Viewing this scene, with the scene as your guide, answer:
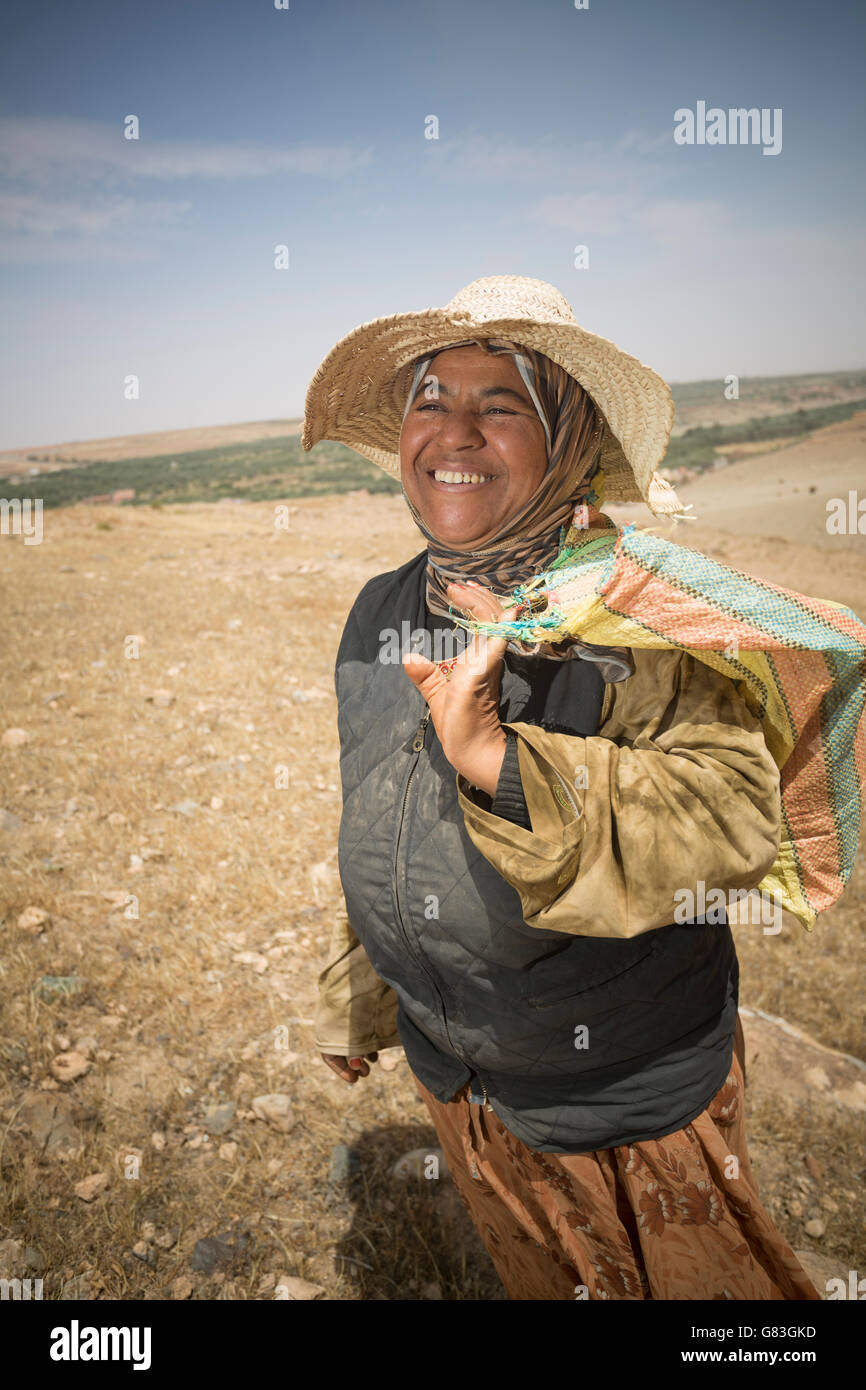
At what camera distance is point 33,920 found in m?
3.39

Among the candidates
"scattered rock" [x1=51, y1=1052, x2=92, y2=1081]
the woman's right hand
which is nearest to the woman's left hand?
the woman's right hand

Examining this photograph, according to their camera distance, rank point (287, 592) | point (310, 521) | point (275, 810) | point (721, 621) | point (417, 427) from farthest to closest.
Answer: point (310, 521), point (287, 592), point (275, 810), point (417, 427), point (721, 621)

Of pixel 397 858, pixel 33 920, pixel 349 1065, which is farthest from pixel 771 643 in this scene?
pixel 33 920

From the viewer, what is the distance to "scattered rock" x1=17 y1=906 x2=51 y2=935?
3.38 meters

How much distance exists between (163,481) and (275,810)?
6596cm

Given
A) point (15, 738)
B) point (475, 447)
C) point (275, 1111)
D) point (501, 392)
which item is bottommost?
point (275, 1111)

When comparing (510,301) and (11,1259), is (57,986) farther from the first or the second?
(510,301)

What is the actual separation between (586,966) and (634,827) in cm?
44

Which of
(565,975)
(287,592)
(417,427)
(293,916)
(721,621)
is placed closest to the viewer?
(721,621)

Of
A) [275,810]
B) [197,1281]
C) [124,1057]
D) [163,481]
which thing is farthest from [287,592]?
→ [163,481]

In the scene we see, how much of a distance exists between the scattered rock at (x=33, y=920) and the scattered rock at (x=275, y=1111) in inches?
54.5

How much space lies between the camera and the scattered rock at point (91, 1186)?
92.4 inches

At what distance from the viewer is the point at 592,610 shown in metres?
1.20

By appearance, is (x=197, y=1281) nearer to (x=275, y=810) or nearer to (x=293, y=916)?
(x=293, y=916)
